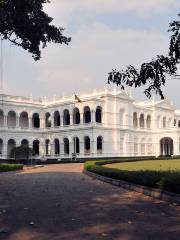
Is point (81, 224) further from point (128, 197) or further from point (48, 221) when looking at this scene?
point (128, 197)

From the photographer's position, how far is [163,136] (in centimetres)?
7631

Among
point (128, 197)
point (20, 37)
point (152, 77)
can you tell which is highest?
point (20, 37)

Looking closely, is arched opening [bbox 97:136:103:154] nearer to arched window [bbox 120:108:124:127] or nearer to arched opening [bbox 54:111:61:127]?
arched window [bbox 120:108:124:127]

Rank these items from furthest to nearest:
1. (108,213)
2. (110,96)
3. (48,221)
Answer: (110,96)
(108,213)
(48,221)

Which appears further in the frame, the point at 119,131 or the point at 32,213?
the point at 119,131

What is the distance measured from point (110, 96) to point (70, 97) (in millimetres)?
7416

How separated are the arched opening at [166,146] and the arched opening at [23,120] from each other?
26.2 metres

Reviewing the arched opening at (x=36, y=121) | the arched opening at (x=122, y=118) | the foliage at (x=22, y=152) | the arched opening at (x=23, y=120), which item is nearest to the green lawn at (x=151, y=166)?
the foliage at (x=22, y=152)

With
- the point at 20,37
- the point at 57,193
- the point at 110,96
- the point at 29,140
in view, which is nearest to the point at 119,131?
the point at 110,96

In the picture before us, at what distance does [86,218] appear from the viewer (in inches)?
372

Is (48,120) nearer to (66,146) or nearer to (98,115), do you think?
(66,146)

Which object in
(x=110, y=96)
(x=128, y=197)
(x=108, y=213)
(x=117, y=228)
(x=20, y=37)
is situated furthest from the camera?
(x=110, y=96)

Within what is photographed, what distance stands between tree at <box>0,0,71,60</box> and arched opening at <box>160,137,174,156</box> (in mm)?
60267

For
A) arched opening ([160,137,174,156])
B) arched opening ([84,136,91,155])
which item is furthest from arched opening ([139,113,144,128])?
arched opening ([84,136,91,155])
